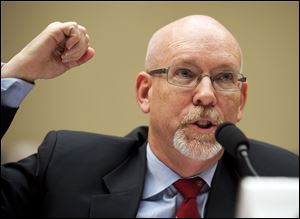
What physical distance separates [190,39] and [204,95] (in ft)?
0.83

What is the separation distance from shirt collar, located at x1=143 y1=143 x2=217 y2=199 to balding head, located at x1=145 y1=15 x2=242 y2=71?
358 millimetres

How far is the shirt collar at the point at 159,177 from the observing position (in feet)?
5.00

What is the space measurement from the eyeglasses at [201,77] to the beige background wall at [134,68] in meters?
1.05

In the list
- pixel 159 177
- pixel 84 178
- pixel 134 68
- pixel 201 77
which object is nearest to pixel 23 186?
pixel 84 178

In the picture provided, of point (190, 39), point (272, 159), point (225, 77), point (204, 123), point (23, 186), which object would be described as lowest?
point (23, 186)

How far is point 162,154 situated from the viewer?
168 cm

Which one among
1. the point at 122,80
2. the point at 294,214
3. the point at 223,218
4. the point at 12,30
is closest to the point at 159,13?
the point at 122,80

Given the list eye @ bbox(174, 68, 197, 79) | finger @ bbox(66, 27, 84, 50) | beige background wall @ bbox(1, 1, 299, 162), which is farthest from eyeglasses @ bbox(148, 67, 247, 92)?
beige background wall @ bbox(1, 1, 299, 162)

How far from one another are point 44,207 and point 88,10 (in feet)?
4.73

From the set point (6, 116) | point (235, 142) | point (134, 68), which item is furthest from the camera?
point (134, 68)

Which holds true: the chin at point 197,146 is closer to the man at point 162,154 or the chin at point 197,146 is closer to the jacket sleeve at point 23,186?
the man at point 162,154

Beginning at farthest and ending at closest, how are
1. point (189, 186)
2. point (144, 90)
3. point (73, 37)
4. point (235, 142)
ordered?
point (144, 90) < point (189, 186) < point (73, 37) < point (235, 142)

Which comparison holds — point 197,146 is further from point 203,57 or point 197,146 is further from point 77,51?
point 77,51

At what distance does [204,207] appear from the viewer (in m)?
1.40
